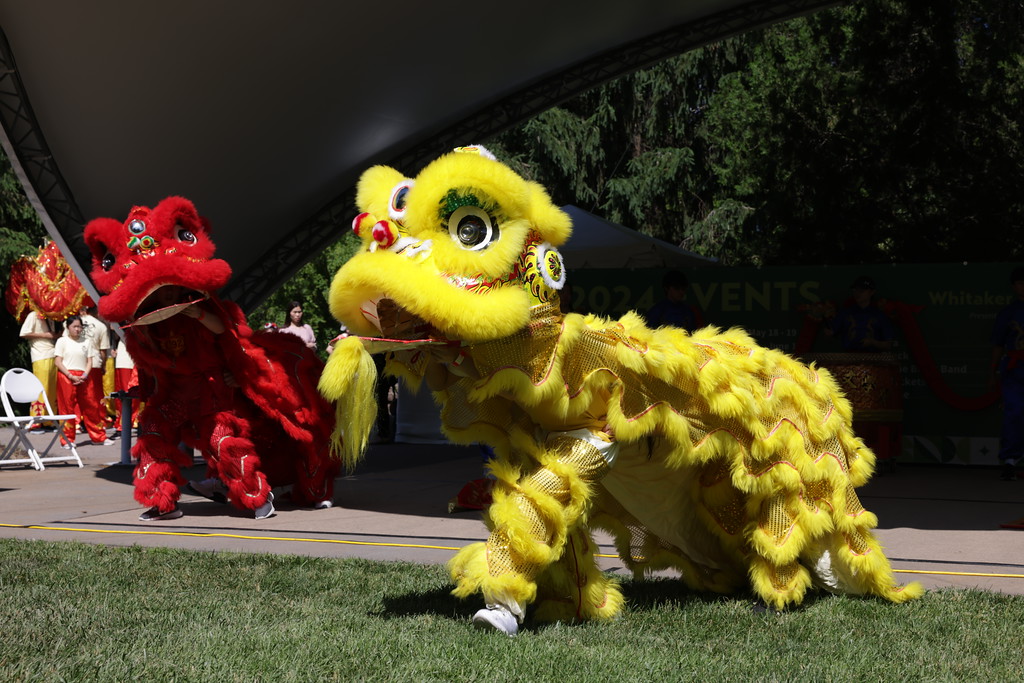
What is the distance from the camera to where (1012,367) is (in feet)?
30.5

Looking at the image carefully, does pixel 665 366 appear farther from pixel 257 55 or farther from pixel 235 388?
pixel 257 55

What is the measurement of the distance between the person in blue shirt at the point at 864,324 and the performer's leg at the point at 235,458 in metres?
5.86

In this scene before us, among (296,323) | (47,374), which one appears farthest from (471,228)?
(47,374)

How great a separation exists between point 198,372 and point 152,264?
2.93 ft

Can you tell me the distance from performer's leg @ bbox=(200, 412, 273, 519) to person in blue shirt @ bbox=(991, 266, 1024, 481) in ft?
20.3

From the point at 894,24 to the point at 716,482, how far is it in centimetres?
1486

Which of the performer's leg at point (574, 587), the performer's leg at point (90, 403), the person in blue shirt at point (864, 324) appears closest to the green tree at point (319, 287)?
the performer's leg at point (90, 403)

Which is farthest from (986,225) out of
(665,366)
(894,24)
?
(665,366)

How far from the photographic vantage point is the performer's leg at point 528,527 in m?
A: 4.02

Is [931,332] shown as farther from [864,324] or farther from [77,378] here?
[77,378]

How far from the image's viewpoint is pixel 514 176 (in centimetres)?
413

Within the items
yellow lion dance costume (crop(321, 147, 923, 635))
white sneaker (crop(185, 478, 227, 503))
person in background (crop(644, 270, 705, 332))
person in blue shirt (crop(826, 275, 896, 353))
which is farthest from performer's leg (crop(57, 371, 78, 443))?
yellow lion dance costume (crop(321, 147, 923, 635))

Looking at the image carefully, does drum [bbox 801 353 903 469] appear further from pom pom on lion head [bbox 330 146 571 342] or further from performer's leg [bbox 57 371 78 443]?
performer's leg [bbox 57 371 78 443]

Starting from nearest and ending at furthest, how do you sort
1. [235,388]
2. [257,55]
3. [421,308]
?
[421,308] < [235,388] < [257,55]
